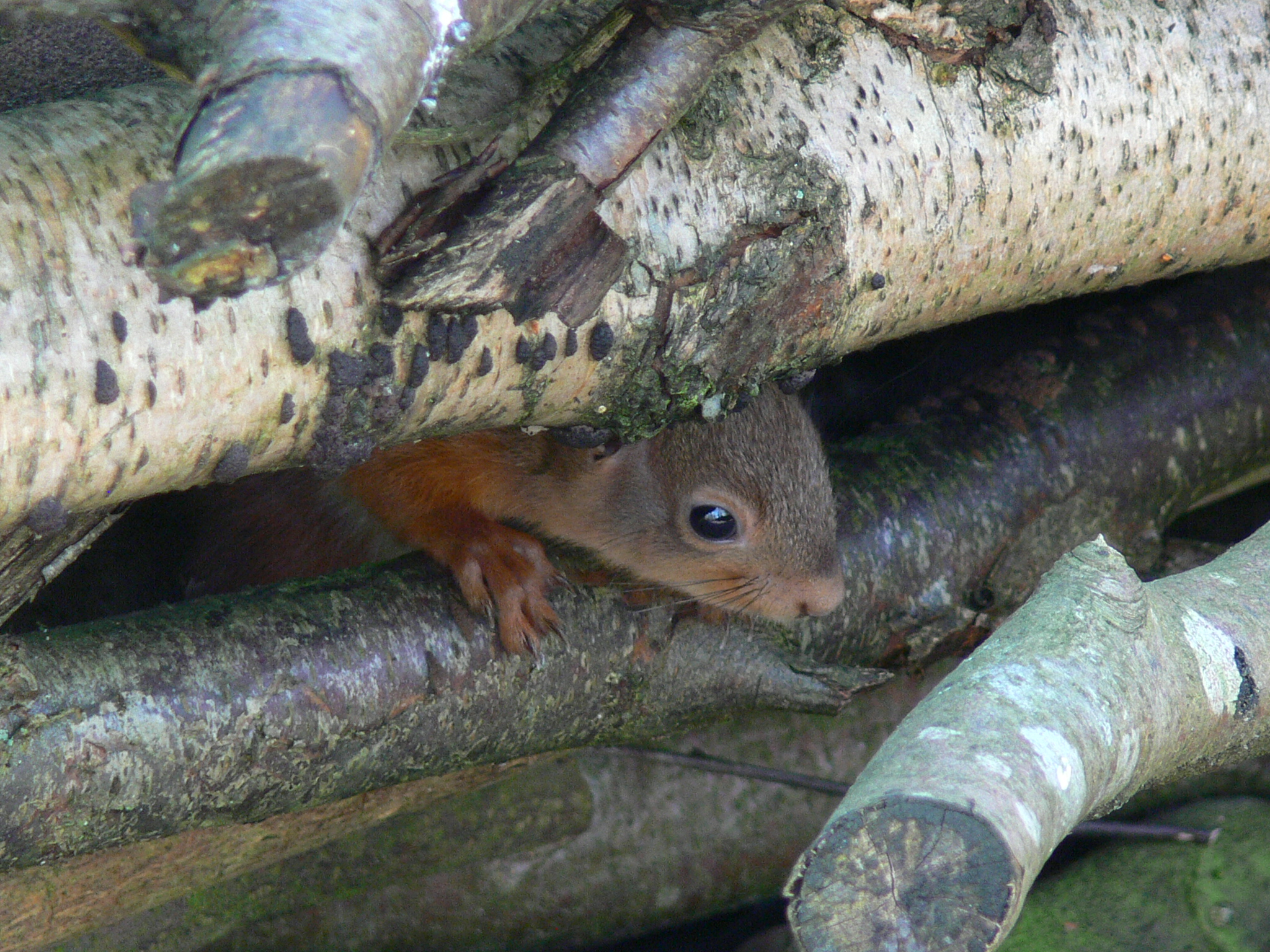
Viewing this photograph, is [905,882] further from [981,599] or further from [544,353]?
[981,599]

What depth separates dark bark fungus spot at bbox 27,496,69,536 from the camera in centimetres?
116

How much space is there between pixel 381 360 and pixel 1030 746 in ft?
2.53

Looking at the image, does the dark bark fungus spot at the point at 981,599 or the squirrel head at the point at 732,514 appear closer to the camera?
the squirrel head at the point at 732,514

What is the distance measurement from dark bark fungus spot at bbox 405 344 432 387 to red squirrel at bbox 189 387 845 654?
0.82 metres

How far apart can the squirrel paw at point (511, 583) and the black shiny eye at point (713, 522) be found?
34cm

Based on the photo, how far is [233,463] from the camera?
1296 millimetres

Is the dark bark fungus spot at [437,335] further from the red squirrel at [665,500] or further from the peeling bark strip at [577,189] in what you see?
the red squirrel at [665,500]

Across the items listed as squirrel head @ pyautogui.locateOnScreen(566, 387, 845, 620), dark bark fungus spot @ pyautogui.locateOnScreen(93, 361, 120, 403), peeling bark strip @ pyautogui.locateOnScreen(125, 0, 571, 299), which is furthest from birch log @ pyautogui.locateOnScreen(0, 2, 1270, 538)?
squirrel head @ pyautogui.locateOnScreen(566, 387, 845, 620)

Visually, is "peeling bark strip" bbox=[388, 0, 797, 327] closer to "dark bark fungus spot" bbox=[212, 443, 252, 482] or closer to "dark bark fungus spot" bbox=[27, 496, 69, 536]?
"dark bark fungus spot" bbox=[212, 443, 252, 482]

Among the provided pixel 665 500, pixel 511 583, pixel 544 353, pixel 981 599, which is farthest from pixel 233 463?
pixel 981 599

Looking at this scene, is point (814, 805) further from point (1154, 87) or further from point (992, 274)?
point (1154, 87)

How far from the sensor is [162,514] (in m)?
2.56

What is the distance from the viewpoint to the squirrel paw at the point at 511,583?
6.36ft

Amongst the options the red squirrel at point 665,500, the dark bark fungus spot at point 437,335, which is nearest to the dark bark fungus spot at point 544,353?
the dark bark fungus spot at point 437,335
